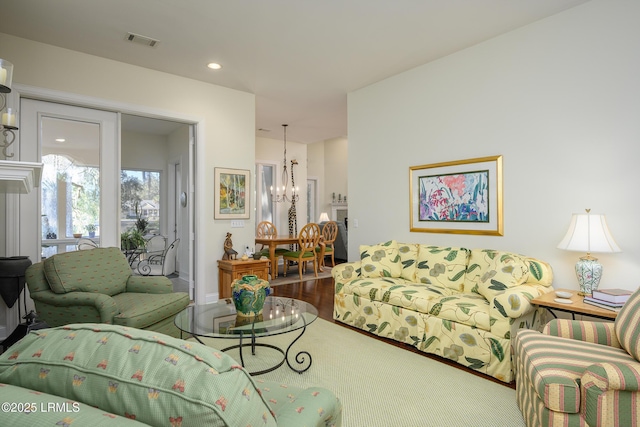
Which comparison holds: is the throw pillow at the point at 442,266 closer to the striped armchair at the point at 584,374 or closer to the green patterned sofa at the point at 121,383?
the striped armchair at the point at 584,374

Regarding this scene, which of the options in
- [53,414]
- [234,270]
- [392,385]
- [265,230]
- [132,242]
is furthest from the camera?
[265,230]

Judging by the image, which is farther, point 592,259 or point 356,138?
point 356,138

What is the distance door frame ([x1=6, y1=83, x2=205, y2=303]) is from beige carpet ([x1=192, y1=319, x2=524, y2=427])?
157 centimetres

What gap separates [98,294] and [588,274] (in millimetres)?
3719

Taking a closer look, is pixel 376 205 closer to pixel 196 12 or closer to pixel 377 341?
pixel 377 341

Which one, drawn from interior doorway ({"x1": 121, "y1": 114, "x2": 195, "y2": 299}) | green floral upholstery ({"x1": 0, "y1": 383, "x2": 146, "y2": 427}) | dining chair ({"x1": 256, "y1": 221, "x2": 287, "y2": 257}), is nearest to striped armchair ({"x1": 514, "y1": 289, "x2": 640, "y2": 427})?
green floral upholstery ({"x1": 0, "y1": 383, "x2": 146, "y2": 427})

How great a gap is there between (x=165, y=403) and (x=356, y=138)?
450cm

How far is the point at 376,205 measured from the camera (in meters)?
4.62

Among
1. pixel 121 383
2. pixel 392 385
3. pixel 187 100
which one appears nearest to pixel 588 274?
pixel 392 385

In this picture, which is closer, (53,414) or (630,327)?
(53,414)

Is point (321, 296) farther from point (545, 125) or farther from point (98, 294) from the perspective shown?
point (545, 125)

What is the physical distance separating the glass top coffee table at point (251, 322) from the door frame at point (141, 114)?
71.4 inches

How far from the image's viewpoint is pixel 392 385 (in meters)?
2.52

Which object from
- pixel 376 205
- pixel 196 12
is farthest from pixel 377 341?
pixel 196 12
